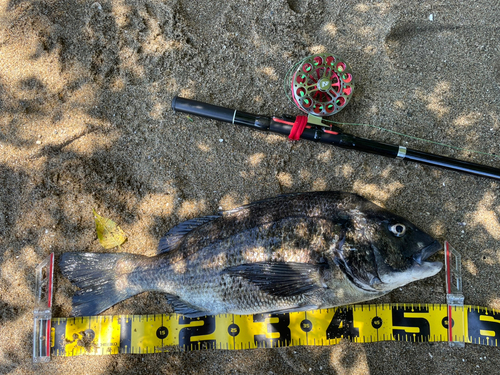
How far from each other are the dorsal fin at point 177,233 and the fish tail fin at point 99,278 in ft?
0.72

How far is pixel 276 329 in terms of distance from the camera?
136 inches

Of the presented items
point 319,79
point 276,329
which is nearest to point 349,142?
point 319,79

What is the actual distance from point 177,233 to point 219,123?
47.7 inches

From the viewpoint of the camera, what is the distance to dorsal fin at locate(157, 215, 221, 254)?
3.35 m

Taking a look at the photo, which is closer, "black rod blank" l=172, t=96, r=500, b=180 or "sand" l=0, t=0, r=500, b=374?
"black rod blank" l=172, t=96, r=500, b=180

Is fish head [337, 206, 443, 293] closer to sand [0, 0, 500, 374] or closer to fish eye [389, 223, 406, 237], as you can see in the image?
fish eye [389, 223, 406, 237]

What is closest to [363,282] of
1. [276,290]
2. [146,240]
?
[276,290]

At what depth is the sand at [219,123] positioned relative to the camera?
3.51 meters

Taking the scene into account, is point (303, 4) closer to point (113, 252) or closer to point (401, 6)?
point (401, 6)

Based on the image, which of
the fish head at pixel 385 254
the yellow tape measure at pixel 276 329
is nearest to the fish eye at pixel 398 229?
the fish head at pixel 385 254

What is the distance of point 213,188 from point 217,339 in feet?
4.96

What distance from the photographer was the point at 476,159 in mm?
3598

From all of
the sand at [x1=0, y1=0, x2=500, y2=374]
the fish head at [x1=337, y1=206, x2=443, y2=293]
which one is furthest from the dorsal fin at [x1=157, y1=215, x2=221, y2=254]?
the fish head at [x1=337, y1=206, x2=443, y2=293]

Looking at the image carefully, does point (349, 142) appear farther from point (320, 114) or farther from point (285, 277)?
point (285, 277)
